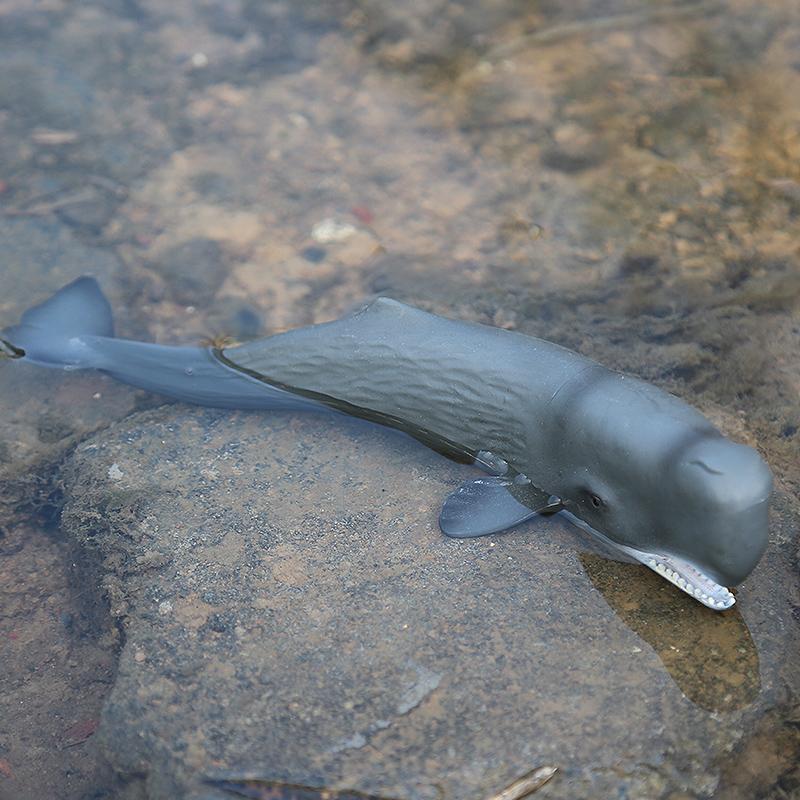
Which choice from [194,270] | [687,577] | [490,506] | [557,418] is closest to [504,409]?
[557,418]

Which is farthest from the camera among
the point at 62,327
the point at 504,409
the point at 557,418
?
the point at 62,327

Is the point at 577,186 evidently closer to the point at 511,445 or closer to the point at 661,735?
the point at 511,445

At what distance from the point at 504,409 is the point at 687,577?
4.17 ft

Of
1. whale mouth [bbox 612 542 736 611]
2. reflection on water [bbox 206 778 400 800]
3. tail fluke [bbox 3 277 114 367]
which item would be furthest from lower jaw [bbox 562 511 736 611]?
tail fluke [bbox 3 277 114 367]

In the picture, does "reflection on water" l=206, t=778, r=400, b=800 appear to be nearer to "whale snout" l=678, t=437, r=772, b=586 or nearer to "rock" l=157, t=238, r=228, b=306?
"whale snout" l=678, t=437, r=772, b=586

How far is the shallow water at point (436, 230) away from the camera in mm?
4004

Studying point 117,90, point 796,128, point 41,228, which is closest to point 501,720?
point 41,228

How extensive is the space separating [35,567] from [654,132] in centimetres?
560

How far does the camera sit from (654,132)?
22.9 ft

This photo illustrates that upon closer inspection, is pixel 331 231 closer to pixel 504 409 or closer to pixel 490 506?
pixel 504 409

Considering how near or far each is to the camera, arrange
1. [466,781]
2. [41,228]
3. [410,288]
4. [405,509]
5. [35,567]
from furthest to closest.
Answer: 1. [41,228]
2. [410,288]
3. [35,567]
4. [405,509]
5. [466,781]

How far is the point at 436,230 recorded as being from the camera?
650 centimetres

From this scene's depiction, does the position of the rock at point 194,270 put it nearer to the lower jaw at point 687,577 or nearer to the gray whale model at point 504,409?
the gray whale model at point 504,409

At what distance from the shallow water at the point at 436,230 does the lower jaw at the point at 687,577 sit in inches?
3.4
